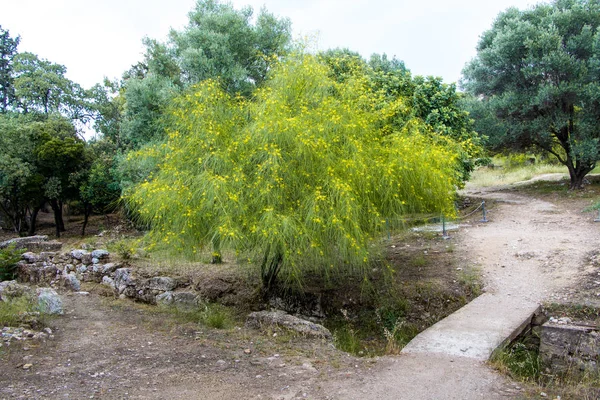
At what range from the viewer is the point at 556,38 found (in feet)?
56.6

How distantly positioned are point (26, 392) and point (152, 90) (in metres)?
13.7

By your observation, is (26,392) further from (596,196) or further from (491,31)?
(491,31)

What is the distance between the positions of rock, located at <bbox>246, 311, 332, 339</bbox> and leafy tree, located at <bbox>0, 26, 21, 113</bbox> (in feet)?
86.6

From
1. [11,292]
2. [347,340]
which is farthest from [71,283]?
[347,340]

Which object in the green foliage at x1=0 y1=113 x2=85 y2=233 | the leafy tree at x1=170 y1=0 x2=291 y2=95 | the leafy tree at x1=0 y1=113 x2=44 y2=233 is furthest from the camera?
the green foliage at x1=0 y1=113 x2=85 y2=233

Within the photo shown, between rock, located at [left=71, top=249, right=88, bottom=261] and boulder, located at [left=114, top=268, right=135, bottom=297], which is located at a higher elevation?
rock, located at [left=71, top=249, right=88, bottom=261]

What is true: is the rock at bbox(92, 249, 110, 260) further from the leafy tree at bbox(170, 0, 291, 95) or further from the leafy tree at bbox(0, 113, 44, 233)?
the leafy tree at bbox(0, 113, 44, 233)

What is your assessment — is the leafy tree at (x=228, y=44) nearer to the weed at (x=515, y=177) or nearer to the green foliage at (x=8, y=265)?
the green foliage at (x=8, y=265)

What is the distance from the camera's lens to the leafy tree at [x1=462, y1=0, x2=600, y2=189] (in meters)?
17.1

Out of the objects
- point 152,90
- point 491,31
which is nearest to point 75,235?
Answer: point 152,90

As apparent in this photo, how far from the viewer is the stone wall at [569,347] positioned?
233 inches

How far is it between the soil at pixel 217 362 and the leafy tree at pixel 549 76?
9708 millimetres

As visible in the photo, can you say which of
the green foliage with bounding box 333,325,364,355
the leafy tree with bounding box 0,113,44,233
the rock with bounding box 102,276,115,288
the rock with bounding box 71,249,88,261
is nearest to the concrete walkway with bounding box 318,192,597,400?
the green foliage with bounding box 333,325,364,355

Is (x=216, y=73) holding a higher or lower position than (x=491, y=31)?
lower
